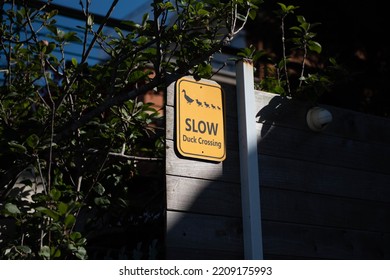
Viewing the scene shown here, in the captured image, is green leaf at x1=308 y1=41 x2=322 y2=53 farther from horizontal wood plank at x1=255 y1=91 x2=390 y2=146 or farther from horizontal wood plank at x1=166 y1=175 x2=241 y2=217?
horizontal wood plank at x1=166 y1=175 x2=241 y2=217

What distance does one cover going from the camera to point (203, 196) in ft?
7.92

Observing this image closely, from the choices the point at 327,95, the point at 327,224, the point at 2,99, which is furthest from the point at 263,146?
the point at 327,95

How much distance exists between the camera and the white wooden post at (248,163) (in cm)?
245

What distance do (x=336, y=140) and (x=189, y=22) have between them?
3.26 feet

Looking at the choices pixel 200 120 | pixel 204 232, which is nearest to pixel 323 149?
pixel 200 120

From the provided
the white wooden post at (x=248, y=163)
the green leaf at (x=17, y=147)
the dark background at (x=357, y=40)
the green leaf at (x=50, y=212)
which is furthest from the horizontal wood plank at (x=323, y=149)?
the dark background at (x=357, y=40)

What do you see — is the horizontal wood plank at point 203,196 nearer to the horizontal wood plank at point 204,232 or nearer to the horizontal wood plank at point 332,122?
the horizontal wood plank at point 204,232

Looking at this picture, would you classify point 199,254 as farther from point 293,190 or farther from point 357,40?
point 357,40

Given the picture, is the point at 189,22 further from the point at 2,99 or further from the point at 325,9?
the point at 325,9

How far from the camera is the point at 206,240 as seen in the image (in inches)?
93.1

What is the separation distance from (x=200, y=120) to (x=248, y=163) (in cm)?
30

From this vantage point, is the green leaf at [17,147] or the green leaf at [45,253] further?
the green leaf at [17,147]

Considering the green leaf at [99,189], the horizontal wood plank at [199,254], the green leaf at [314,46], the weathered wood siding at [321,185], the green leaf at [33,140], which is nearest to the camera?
the horizontal wood plank at [199,254]

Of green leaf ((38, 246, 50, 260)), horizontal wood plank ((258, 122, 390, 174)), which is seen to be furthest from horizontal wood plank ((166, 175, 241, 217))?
green leaf ((38, 246, 50, 260))
